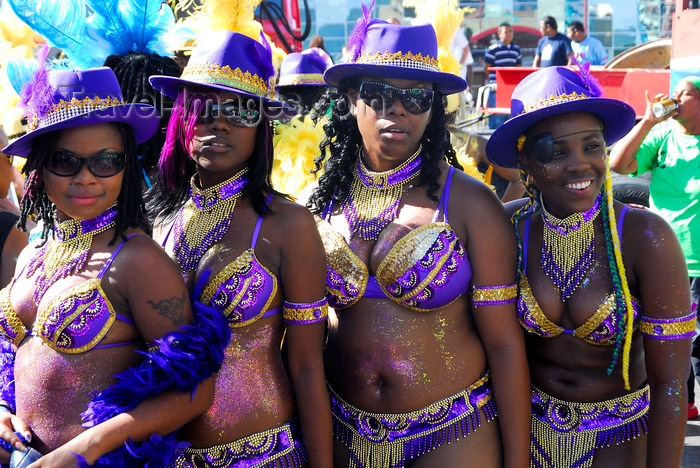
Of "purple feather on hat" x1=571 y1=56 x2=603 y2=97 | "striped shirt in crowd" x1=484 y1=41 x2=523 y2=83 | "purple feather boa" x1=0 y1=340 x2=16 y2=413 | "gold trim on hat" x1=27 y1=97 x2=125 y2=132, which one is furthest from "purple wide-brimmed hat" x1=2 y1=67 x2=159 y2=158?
"striped shirt in crowd" x1=484 y1=41 x2=523 y2=83

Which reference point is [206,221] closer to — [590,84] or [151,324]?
[151,324]

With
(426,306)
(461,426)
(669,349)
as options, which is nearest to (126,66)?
(426,306)

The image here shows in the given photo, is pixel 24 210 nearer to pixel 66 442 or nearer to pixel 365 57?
pixel 66 442

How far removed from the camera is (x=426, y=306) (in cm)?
265

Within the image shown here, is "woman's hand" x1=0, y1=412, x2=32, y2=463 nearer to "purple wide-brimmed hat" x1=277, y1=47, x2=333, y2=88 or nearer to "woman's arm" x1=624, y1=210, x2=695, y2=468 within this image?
"woman's arm" x1=624, y1=210, x2=695, y2=468

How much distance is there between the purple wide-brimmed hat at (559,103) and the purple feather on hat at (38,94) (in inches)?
60.5

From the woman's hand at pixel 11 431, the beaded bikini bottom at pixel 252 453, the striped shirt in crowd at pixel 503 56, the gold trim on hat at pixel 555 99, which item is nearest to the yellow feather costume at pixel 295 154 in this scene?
the gold trim on hat at pixel 555 99

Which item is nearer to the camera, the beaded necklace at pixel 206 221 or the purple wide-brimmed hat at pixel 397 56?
the beaded necklace at pixel 206 221

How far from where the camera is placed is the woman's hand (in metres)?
2.20

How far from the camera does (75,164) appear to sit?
221 centimetres

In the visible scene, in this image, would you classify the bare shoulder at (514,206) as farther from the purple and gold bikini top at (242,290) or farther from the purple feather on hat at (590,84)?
the purple and gold bikini top at (242,290)

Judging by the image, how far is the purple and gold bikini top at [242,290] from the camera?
7.96 ft

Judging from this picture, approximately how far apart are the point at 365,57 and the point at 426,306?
3.12ft

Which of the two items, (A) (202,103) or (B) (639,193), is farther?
(B) (639,193)
